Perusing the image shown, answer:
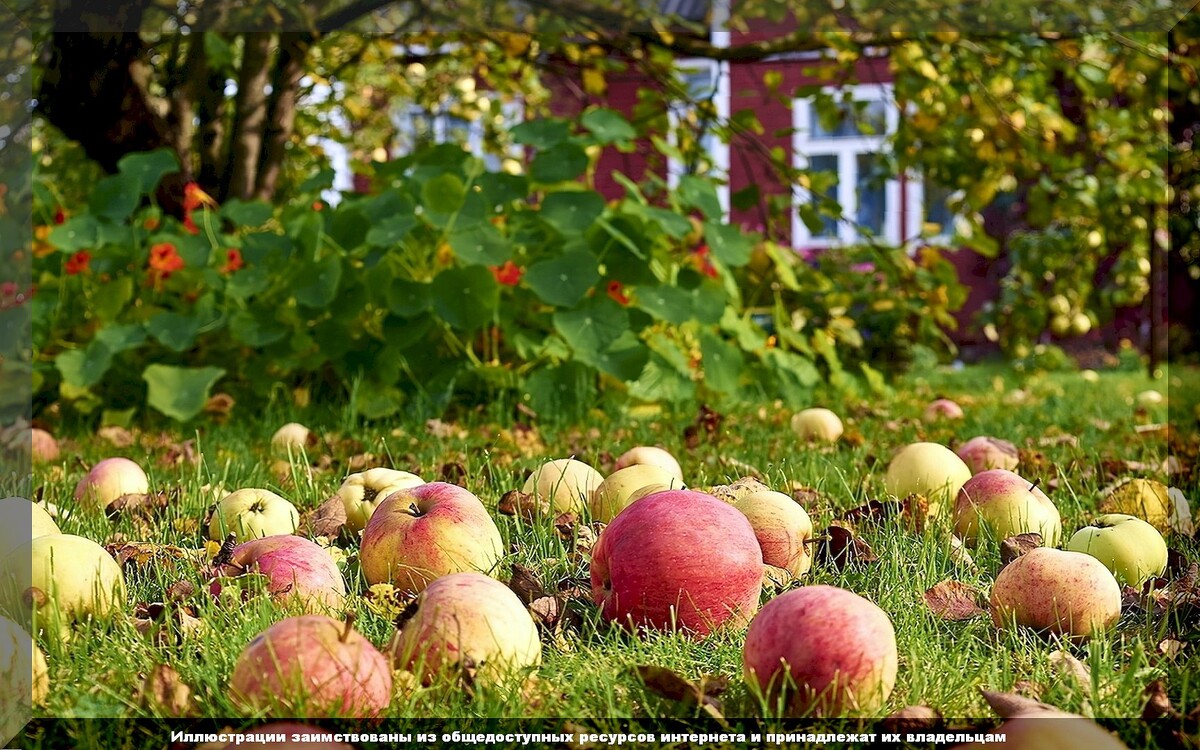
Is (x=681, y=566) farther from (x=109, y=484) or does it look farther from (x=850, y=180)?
(x=850, y=180)

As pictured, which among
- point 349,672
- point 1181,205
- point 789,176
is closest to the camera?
point 349,672

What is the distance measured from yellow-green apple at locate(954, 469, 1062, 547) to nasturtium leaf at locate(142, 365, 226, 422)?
83.7 inches

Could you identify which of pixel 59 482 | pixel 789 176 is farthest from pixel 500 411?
pixel 789 176

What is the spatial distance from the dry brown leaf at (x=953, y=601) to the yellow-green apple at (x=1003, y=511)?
269mm

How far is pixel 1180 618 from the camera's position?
4.28ft

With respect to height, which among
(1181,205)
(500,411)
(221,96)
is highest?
(221,96)

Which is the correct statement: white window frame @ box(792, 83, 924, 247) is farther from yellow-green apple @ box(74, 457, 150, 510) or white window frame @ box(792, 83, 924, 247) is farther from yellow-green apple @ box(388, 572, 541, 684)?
yellow-green apple @ box(388, 572, 541, 684)

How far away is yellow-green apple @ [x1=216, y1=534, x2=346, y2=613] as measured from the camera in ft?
4.09

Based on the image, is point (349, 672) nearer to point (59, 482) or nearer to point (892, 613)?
point (892, 613)

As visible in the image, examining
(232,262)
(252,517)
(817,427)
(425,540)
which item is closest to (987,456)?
(817,427)

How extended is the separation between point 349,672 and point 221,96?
442 centimetres

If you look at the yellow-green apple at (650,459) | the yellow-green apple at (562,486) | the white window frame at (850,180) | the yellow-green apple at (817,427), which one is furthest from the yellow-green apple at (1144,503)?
the white window frame at (850,180)

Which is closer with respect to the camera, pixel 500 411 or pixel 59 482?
pixel 59 482

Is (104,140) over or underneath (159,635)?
over
